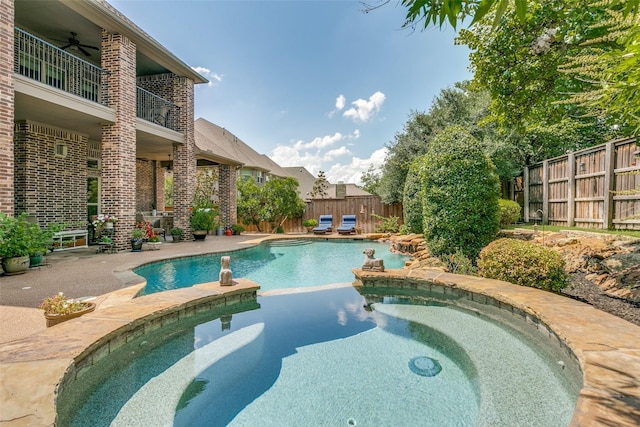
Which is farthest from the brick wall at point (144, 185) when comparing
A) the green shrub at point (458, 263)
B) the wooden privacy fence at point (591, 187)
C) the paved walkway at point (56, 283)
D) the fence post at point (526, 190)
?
the fence post at point (526, 190)

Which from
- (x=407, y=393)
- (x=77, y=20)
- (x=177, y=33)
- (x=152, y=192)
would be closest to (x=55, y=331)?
(x=407, y=393)

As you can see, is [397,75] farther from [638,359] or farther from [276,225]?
[638,359]

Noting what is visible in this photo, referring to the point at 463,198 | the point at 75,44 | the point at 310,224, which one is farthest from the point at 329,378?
the point at 310,224

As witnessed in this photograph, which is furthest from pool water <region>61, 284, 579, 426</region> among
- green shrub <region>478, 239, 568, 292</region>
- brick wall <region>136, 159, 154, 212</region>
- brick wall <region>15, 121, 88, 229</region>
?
brick wall <region>136, 159, 154, 212</region>

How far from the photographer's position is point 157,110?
11609 mm

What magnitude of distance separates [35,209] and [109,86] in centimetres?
401

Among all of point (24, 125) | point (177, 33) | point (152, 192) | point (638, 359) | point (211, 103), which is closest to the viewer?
point (638, 359)

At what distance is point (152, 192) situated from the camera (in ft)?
49.9

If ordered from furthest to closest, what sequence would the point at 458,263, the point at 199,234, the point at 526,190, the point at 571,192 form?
the point at 199,234, the point at 526,190, the point at 571,192, the point at 458,263

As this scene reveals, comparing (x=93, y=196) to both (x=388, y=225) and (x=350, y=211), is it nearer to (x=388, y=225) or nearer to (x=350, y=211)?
(x=350, y=211)

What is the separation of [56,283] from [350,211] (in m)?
13.2

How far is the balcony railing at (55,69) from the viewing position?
7.76m

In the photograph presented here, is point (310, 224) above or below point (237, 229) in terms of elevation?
above

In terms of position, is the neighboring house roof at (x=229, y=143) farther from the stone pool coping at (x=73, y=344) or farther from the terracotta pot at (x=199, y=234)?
the stone pool coping at (x=73, y=344)
